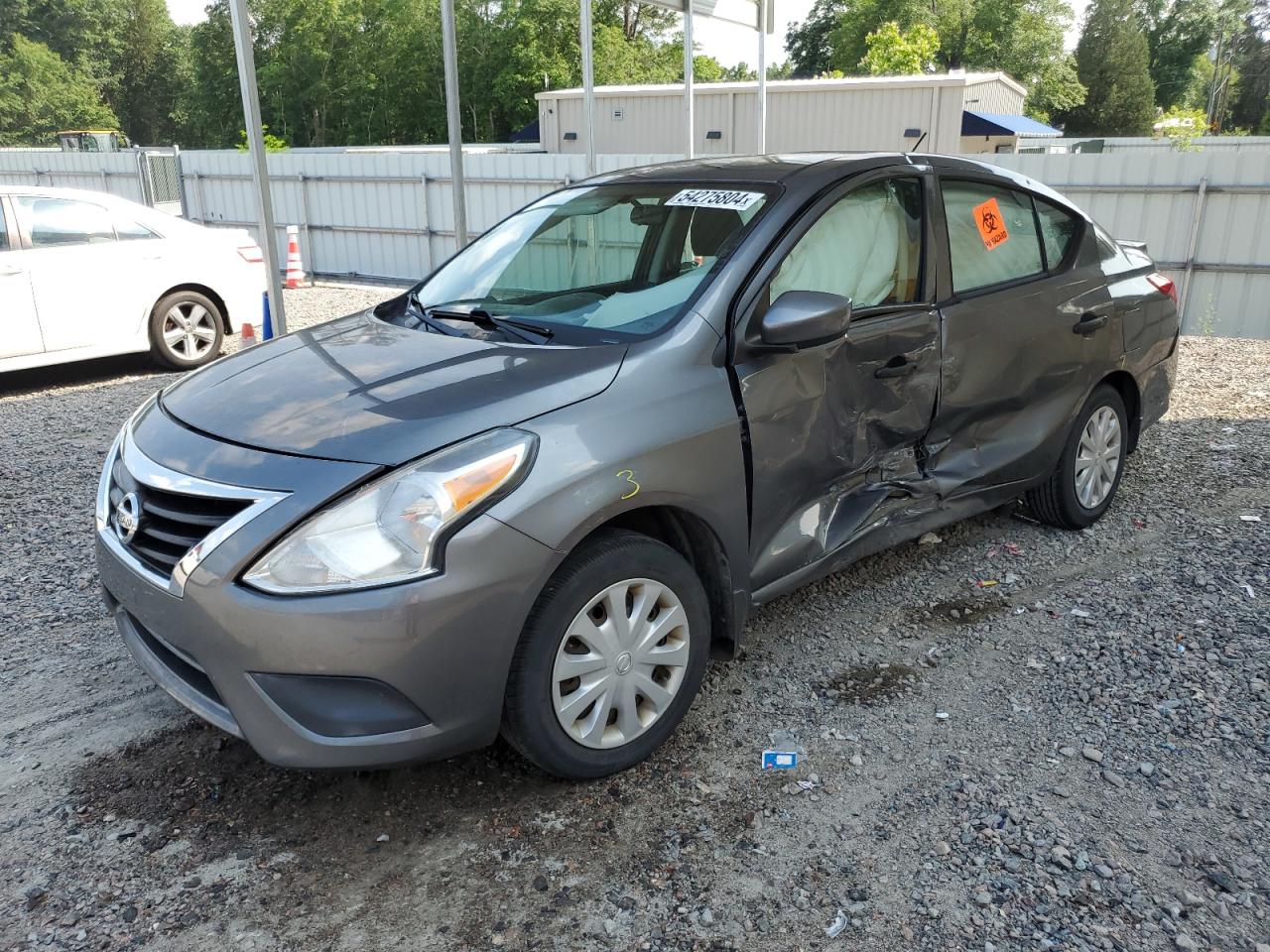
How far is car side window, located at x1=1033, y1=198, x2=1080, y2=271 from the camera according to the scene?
14.7ft

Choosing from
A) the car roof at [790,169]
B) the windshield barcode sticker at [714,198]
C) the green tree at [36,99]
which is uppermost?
the green tree at [36,99]

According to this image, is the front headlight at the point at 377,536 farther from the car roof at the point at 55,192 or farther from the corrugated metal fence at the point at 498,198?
the corrugated metal fence at the point at 498,198

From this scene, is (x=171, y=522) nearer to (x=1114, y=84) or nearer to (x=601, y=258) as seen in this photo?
(x=601, y=258)

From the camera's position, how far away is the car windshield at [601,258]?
3369 millimetres

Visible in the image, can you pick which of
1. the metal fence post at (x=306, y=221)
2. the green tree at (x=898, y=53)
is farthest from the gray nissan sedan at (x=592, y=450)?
the green tree at (x=898, y=53)

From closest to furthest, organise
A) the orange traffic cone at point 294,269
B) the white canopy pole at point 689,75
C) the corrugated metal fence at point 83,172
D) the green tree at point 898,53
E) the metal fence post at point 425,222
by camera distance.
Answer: the white canopy pole at point 689,75, the orange traffic cone at point 294,269, the metal fence post at point 425,222, the corrugated metal fence at point 83,172, the green tree at point 898,53

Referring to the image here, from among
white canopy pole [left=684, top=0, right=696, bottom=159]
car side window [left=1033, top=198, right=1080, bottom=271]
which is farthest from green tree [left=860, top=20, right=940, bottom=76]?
car side window [left=1033, top=198, right=1080, bottom=271]

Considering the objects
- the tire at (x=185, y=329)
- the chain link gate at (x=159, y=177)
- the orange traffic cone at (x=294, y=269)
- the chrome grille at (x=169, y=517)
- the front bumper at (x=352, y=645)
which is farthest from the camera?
the chain link gate at (x=159, y=177)

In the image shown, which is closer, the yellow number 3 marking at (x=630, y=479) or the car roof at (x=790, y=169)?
the yellow number 3 marking at (x=630, y=479)

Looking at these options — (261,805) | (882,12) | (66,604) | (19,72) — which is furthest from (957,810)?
(19,72)

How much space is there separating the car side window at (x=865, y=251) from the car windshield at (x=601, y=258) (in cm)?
22

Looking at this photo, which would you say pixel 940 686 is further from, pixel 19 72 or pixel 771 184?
pixel 19 72

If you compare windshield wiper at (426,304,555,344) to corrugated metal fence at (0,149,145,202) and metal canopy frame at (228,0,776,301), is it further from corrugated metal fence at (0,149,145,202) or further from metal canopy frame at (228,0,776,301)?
corrugated metal fence at (0,149,145,202)

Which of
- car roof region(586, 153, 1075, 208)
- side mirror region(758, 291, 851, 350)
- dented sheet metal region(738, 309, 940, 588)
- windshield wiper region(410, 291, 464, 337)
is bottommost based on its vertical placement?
dented sheet metal region(738, 309, 940, 588)
